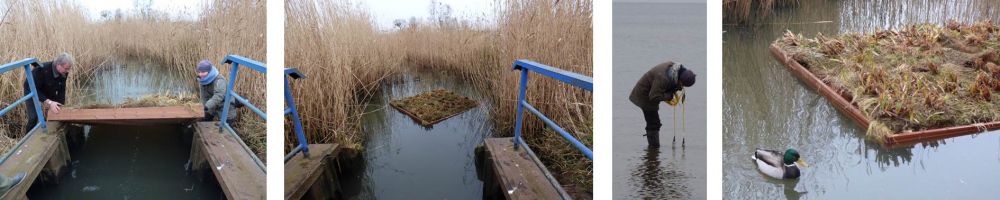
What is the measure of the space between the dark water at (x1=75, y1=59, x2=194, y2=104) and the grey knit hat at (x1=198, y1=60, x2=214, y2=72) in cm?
5

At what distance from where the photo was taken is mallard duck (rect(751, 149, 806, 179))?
7.31ft

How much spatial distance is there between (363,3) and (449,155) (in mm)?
631

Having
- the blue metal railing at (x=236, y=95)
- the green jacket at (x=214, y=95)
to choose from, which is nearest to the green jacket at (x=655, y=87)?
the blue metal railing at (x=236, y=95)

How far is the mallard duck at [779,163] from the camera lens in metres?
2.23

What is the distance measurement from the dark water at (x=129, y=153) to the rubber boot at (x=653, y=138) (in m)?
1.51

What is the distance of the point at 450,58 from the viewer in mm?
2543

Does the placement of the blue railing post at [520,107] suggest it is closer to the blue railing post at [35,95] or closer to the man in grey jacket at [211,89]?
the man in grey jacket at [211,89]

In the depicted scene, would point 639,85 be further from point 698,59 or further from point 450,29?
point 450,29

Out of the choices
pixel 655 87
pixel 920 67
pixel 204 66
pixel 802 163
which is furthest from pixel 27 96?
pixel 920 67

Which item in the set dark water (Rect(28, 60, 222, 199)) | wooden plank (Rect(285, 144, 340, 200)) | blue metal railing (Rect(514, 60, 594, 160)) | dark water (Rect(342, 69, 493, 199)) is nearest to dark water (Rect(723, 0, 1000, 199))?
blue metal railing (Rect(514, 60, 594, 160))

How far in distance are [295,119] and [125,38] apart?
0.61 meters

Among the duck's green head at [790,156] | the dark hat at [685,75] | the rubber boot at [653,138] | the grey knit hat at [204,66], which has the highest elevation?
the grey knit hat at [204,66]

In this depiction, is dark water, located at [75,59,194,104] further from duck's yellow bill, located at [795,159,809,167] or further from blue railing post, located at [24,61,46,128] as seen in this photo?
duck's yellow bill, located at [795,159,809,167]

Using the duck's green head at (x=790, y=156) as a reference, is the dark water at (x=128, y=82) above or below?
above
